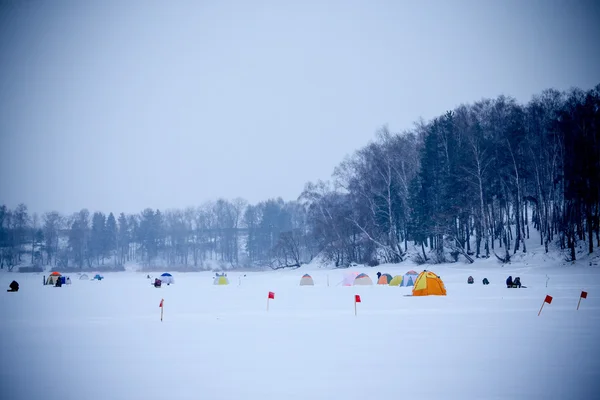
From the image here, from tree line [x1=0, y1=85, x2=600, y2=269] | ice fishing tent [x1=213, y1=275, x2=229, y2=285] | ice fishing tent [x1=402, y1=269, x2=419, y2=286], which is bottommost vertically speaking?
ice fishing tent [x1=213, y1=275, x2=229, y2=285]

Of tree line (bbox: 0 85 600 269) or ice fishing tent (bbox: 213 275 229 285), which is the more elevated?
tree line (bbox: 0 85 600 269)

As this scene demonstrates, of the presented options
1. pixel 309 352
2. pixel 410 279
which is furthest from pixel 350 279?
pixel 309 352

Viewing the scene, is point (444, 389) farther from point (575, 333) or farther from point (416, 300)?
point (416, 300)

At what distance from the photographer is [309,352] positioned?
13750 millimetres

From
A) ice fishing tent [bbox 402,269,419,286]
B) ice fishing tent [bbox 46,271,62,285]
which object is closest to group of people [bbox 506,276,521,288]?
ice fishing tent [bbox 402,269,419,286]

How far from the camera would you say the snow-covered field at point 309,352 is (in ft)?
32.9

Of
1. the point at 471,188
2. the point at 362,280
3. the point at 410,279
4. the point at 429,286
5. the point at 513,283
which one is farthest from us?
the point at 471,188

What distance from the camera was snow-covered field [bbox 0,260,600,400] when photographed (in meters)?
10.0

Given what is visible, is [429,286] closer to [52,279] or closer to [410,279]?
[410,279]

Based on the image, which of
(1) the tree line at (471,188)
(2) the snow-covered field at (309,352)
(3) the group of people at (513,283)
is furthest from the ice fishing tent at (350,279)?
(2) the snow-covered field at (309,352)

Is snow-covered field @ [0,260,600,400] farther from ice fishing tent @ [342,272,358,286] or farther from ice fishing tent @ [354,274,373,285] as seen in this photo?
ice fishing tent @ [342,272,358,286]

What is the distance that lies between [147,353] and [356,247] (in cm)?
6112

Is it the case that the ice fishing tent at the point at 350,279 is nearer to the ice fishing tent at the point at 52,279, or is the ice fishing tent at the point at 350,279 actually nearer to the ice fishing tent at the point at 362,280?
the ice fishing tent at the point at 362,280

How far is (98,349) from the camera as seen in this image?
1459cm
